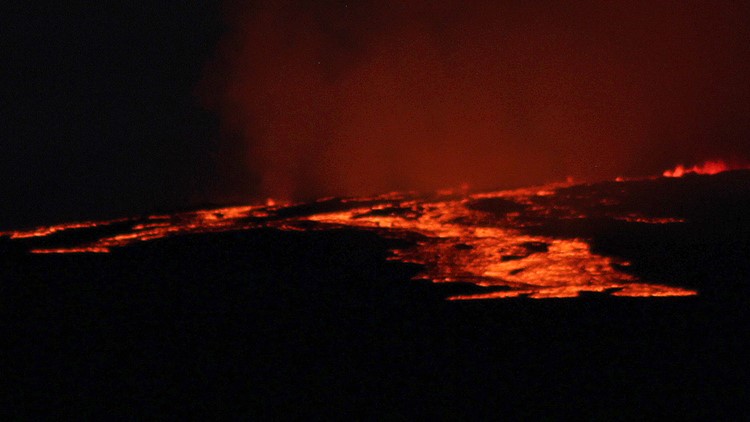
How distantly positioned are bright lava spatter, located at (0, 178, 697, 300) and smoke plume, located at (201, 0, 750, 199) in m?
4.57

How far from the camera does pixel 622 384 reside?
3.11m

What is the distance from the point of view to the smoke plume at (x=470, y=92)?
13.8m

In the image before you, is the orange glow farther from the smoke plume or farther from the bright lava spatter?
the bright lava spatter

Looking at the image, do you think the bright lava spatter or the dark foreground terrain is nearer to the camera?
the dark foreground terrain

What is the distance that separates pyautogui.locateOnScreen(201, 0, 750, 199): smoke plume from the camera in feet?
45.3

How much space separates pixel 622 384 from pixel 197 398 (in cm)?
180

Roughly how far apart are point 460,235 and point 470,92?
890 centimetres

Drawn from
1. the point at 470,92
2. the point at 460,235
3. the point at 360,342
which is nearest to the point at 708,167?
the point at 470,92

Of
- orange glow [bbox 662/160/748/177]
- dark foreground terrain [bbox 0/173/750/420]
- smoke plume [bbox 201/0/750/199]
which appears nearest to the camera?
dark foreground terrain [bbox 0/173/750/420]

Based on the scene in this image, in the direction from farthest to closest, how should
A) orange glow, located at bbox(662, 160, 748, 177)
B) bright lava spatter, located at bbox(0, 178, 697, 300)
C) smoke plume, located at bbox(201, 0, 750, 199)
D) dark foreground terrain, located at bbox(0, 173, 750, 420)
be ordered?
1. smoke plume, located at bbox(201, 0, 750, 199)
2. orange glow, located at bbox(662, 160, 748, 177)
3. bright lava spatter, located at bbox(0, 178, 697, 300)
4. dark foreground terrain, located at bbox(0, 173, 750, 420)

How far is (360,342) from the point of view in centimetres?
381

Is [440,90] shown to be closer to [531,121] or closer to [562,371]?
[531,121]

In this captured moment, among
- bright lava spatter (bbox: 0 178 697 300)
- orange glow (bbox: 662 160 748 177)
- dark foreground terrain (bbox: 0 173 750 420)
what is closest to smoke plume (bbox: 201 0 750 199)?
orange glow (bbox: 662 160 748 177)

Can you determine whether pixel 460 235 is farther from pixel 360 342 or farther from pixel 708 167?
pixel 708 167
